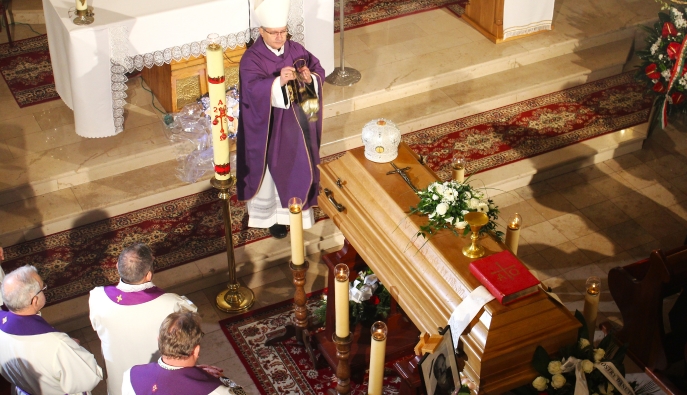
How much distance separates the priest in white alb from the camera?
13.4 ft

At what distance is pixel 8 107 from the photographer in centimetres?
717

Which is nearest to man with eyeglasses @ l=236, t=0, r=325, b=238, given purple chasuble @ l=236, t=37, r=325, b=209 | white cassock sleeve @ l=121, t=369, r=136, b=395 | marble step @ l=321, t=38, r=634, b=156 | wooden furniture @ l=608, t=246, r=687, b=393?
purple chasuble @ l=236, t=37, r=325, b=209

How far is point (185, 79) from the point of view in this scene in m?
7.03

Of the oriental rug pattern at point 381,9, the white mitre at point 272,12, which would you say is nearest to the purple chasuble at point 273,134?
the white mitre at point 272,12

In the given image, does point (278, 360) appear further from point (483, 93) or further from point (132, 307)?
point (483, 93)

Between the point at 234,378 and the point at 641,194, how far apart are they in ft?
11.9

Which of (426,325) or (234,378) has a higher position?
(426,325)

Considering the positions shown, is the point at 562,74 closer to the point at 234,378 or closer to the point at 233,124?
the point at 233,124

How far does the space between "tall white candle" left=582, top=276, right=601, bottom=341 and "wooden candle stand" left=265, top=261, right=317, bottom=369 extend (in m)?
1.55

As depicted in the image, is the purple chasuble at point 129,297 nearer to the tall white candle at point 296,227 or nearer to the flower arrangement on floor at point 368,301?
the tall white candle at point 296,227

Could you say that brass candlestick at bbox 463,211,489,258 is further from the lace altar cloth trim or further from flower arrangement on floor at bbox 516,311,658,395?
the lace altar cloth trim

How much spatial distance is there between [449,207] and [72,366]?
Answer: 1.92 metres

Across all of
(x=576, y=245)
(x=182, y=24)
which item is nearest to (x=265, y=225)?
(x=182, y=24)

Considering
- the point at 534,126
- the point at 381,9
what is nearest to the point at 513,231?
the point at 534,126
